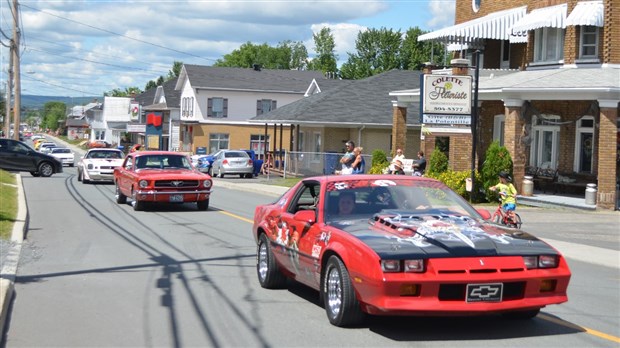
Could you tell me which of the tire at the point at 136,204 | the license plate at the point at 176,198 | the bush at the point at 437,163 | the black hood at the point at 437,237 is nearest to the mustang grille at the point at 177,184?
the license plate at the point at 176,198

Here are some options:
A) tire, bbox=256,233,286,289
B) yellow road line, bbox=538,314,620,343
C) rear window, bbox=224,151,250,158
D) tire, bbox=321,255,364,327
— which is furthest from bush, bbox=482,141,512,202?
rear window, bbox=224,151,250,158

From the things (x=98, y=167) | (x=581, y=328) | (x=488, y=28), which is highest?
(x=488, y=28)

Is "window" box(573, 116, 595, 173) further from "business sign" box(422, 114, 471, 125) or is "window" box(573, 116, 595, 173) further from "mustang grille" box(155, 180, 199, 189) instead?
"mustang grille" box(155, 180, 199, 189)

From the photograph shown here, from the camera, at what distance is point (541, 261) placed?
735cm

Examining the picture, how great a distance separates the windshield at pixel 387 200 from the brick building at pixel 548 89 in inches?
651

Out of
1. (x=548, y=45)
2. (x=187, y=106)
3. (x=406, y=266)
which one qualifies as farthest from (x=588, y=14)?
(x=187, y=106)

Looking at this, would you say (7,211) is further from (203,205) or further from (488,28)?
(488,28)

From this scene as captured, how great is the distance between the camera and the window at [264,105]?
68.6m

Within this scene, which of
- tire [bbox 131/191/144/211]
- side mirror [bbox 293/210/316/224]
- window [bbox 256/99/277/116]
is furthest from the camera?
window [bbox 256/99/277/116]

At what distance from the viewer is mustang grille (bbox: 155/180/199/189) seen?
66.4ft

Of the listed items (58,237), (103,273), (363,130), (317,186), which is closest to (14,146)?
(363,130)

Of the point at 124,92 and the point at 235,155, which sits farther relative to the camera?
the point at 124,92

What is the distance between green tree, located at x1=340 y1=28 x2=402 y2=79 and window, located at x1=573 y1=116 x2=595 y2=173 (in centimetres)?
5523

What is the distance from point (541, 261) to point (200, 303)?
3.89m
